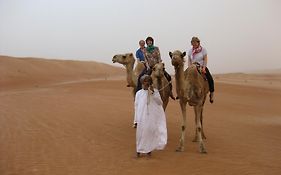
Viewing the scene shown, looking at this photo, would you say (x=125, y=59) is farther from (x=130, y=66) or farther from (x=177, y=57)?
(x=177, y=57)

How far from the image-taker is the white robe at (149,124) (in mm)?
9086

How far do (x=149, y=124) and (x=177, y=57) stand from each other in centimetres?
157

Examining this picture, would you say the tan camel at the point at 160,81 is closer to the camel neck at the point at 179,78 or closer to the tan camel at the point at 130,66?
the camel neck at the point at 179,78

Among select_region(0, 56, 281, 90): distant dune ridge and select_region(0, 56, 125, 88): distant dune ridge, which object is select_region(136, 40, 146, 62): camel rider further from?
select_region(0, 56, 125, 88): distant dune ridge

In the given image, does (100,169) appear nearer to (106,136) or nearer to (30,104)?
(106,136)

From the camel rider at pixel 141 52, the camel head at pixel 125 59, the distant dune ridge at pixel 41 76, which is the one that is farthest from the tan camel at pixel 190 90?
the distant dune ridge at pixel 41 76

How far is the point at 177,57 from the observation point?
9.31m

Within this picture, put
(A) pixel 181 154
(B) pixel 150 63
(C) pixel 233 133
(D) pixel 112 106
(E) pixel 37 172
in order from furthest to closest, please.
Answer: (D) pixel 112 106, (C) pixel 233 133, (B) pixel 150 63, (A) pixel 181 154, (E) pixel 37 172

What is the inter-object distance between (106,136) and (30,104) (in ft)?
28.1

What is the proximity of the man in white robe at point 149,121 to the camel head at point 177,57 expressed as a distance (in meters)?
0.66

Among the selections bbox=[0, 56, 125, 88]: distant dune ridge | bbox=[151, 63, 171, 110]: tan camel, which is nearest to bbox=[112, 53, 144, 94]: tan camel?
bbox=[151, 63, 171, 110]: tan camel

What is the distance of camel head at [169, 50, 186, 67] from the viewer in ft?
30.5

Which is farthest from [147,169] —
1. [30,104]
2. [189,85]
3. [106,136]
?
[30,104]

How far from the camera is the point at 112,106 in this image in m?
19.0
